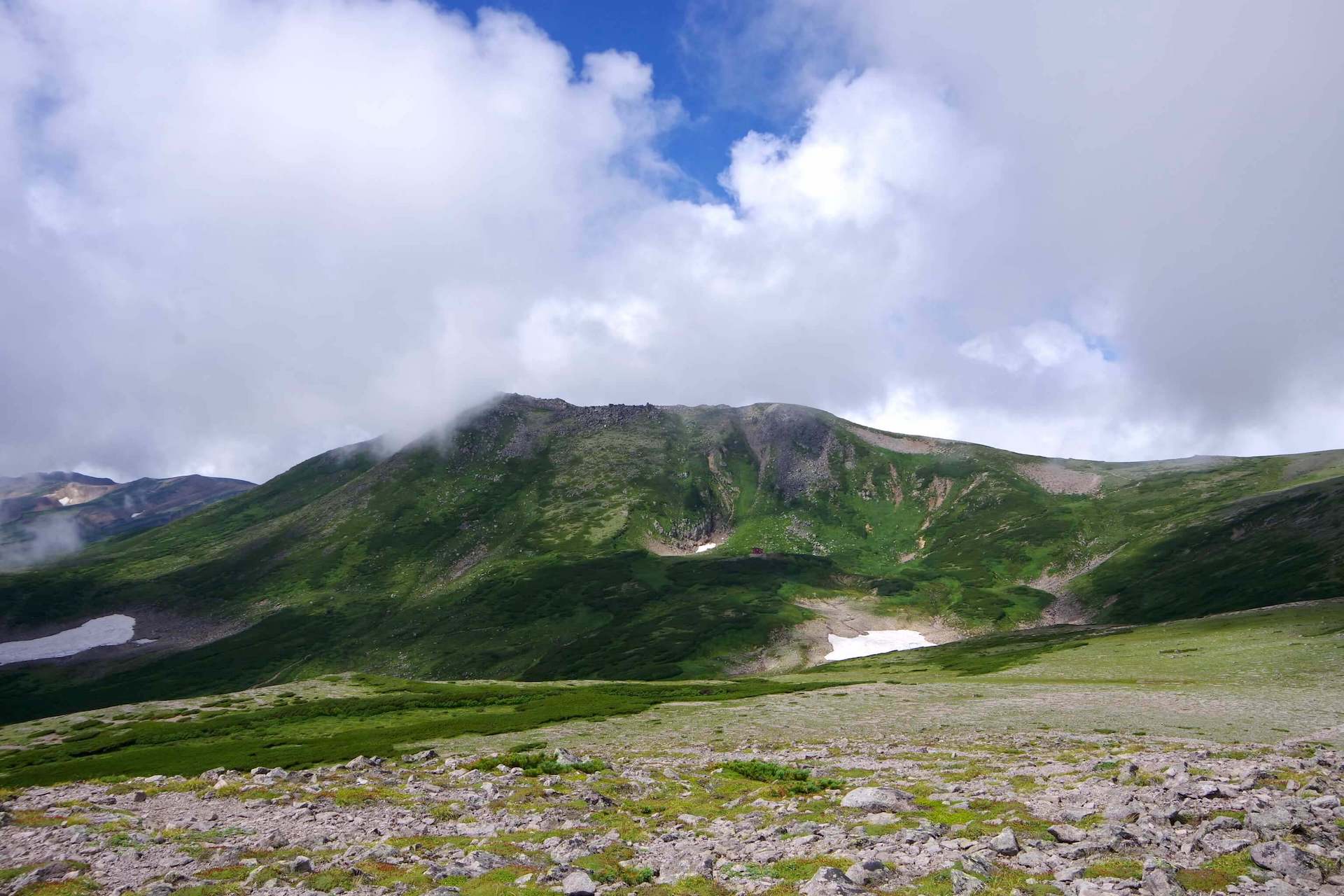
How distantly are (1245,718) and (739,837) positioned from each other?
173 ft

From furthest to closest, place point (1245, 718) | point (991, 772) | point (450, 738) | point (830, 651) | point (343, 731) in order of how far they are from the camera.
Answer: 1. point (830, 651)
2. point (343, 731)
3. point (450, 738)
4. point (1245, 718)
5. point (991, 772)

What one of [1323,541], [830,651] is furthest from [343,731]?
[1323,541]

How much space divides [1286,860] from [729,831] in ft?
52.3

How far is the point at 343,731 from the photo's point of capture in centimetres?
9000

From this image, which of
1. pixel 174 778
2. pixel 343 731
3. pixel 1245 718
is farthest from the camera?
pixel 343 731

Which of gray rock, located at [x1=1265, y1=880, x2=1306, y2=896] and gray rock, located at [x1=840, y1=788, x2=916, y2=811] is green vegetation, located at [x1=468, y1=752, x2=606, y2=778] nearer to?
gray rock, located at [x1=840, y1=788, x2=916, y2=811]

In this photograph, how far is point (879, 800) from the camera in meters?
27.0

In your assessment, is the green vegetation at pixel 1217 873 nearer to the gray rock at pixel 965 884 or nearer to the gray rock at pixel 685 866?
the gray rock at pixel 965 884

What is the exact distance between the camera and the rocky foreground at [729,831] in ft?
57.2

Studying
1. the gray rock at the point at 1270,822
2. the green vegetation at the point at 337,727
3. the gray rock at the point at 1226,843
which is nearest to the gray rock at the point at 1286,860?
the gray rock at the point at 1226,843

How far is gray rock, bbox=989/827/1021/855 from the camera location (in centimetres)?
1894

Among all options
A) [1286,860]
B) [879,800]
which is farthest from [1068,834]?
[879,800]

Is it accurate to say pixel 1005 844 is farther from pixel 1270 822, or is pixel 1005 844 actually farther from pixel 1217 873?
pixel 1270 822

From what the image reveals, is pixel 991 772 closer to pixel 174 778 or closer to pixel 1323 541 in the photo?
pixel 174 778
